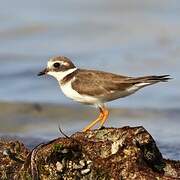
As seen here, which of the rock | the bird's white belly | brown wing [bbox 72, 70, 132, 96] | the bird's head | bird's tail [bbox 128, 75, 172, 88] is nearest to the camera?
the rock

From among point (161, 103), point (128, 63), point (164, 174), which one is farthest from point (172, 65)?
point (164, 174)

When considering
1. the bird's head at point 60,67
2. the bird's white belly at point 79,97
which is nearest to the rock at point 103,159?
the bird's white belly at point 79,97

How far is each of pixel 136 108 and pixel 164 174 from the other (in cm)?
808

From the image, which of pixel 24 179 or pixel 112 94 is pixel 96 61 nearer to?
pixel 112 94

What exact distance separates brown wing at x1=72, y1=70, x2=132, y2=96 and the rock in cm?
141

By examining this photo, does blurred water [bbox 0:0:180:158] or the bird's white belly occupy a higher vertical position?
the bird's white belly

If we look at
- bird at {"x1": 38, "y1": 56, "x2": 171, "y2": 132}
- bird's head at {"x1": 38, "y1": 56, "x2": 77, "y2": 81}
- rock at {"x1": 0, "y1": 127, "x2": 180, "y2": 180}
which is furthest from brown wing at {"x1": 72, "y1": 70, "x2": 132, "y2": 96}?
rock at {"x1": 0, "y1": 127, "x2": 180, "y2": 180}

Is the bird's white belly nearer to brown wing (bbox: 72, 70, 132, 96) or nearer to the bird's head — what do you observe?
brown wing (bbox: 72, 70, 132, 96)

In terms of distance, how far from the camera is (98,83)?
428 inches

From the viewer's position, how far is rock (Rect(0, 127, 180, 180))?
355 inches

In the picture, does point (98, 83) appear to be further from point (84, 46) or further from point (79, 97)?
point (84, 46)


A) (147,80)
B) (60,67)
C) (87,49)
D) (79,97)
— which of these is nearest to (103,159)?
(147,80)

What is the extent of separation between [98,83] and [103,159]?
192 centimetres

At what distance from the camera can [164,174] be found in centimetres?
919
